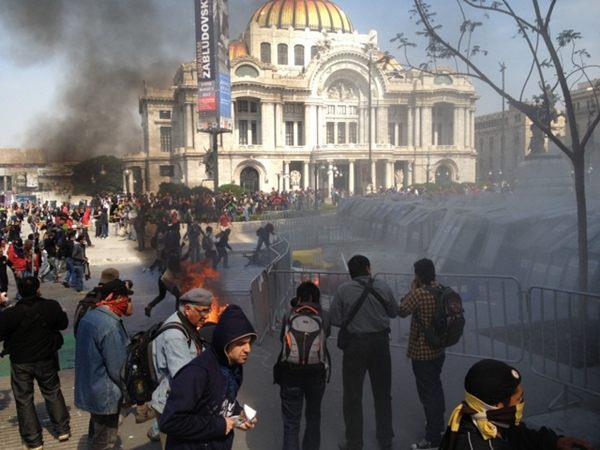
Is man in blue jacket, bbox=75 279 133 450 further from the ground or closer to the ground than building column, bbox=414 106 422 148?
closer to the ground

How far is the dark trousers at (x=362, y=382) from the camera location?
4.28 metres

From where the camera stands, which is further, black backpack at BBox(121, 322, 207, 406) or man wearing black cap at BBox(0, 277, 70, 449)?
man wearing black cap at BBox(0, 277, 70, 449)

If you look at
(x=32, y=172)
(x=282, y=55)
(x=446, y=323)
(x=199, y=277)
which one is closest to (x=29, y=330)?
(x=446, y=323)

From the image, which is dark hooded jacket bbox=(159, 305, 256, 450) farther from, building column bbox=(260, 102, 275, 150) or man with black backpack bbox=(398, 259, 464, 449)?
building column bbox=(260, 102, 275, 150)

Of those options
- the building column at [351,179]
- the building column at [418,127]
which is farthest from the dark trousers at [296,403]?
the building column at [418,127]

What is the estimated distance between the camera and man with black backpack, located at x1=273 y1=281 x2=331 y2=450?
3.91 meters

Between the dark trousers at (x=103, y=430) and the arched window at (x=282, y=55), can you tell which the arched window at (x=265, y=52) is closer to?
the arched window at (x=282, y=55)

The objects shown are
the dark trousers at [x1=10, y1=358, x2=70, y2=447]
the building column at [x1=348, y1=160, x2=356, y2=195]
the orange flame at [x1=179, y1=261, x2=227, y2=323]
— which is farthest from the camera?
the building column at [x1=348, y1=160, x2=356, y2=195]

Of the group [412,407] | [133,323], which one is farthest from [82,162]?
[412,407]

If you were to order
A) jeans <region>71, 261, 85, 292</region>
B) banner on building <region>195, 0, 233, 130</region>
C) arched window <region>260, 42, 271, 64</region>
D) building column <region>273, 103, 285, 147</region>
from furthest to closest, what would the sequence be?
arched window <region>260, 42, 271, 64</region> < building column <region>273, 103, 285, 147</region> < banner on building <region>195, 0, 233, 130</region> < jeans <region>71, 261, 85, 292</region>

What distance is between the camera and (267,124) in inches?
2133

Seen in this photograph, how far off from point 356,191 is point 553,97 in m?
46.9

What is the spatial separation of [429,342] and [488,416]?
6.84ft

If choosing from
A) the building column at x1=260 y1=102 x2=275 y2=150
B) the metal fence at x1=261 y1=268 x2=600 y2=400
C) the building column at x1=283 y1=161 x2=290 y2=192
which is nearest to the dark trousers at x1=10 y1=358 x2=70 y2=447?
the metal fence at x1=261 y1=268 x2=600 y2=400
